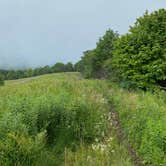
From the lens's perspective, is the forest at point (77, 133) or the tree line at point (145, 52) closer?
the forest at point (77, 133)

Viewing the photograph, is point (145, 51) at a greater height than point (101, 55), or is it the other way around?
point (101, 55)

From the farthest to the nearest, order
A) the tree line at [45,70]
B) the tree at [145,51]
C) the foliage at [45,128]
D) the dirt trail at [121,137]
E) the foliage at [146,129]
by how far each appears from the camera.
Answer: the tree line at [45,70], the tree at [145,51], the dirt trail at [121,137], the foliage at [146,129], the foliage at [45,128]

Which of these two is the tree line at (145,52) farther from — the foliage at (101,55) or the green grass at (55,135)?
the foliage at (101,55)

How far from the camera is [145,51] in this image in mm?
16797

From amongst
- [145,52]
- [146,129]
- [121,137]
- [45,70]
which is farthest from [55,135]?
[45,70]

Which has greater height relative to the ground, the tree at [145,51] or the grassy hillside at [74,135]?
the tree at [145,51]

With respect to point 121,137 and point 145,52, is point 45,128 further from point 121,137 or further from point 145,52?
point 145,52

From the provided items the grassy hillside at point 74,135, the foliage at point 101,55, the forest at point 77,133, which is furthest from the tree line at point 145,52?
the foliage at point 101,55

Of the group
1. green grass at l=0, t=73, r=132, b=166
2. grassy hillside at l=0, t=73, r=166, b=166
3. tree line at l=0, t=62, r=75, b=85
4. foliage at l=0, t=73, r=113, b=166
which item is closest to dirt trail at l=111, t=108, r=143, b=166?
grassy hillside at l=0, t=73, r=166, b=166

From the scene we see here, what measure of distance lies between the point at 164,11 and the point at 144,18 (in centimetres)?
110

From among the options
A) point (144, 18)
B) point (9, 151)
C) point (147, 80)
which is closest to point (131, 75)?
point (147, 80)

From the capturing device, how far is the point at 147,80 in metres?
16.9

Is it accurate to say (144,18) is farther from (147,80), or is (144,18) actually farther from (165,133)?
(165,133)

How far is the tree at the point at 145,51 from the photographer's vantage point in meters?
16.5
